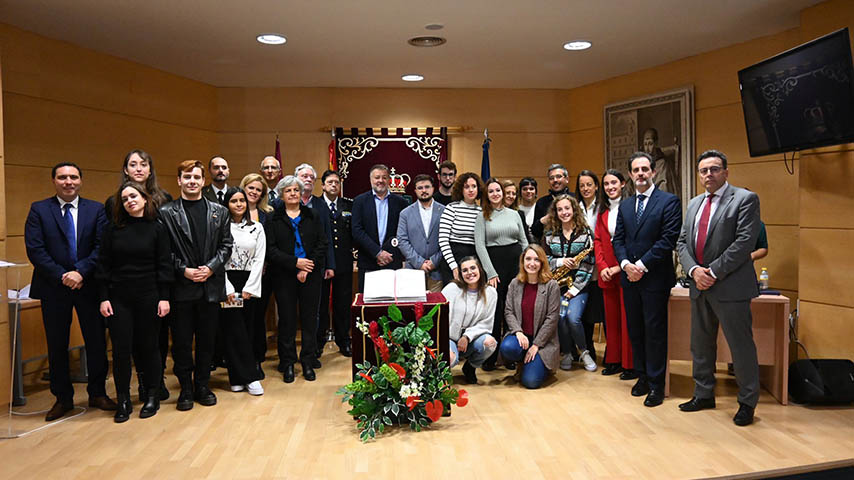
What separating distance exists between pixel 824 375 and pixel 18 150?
19.2ft

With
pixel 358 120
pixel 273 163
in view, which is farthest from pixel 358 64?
pixel 273 163

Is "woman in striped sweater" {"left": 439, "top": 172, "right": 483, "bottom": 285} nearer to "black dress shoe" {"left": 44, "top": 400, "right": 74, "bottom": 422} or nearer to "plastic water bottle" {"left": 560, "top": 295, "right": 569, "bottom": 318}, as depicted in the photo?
"plastic water bottle" {"left": 560, "top": 295, "right": 569, "bottom": 318}

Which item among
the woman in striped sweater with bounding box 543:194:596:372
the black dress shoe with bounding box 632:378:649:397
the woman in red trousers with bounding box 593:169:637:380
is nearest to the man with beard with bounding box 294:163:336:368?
the woman in striped sweater with bounding box 543:194:596:372

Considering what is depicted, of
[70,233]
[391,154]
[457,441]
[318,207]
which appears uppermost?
[391,154]

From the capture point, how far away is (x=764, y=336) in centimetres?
412

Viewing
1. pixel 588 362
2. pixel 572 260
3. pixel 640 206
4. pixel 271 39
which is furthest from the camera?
pixel 271 39

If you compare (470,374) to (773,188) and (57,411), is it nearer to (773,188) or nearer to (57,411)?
(57,411)

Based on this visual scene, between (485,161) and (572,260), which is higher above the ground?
(485,161)

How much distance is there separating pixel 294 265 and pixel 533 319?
1.69m

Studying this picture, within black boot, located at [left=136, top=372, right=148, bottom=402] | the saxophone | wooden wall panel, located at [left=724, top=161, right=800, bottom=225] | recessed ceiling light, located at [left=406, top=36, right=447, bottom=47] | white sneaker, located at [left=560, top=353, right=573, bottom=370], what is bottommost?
white sneaker, located at [left=560, top=353, right=573, bottom=370]

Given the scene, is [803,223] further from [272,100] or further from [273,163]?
[272,100]

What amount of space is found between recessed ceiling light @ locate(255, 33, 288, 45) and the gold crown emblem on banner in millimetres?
2310

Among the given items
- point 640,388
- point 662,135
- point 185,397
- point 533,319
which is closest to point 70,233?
point 185,397

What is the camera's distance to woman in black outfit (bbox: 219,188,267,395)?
167 inches
